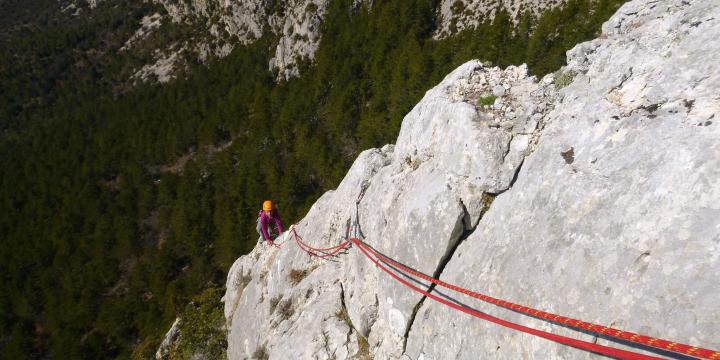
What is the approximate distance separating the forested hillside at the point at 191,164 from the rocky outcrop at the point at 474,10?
99.1 inches

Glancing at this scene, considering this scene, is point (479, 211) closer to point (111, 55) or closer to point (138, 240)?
point (138, 240)

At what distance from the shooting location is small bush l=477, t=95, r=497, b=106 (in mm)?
9492

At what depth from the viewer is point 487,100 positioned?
9.55 meters

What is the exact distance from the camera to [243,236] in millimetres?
66688

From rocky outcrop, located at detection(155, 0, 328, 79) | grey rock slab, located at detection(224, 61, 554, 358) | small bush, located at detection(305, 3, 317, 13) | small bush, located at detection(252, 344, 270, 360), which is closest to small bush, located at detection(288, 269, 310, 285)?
grey rock slab, located at detection(224, 61, 554, 358)

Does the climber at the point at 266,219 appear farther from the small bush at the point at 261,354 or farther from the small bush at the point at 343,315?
the small bush at the point at 343,315

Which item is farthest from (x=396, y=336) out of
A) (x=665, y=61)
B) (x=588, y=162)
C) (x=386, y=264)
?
(x=665, y=61)

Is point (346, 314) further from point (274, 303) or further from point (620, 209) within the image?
point (620, 209)

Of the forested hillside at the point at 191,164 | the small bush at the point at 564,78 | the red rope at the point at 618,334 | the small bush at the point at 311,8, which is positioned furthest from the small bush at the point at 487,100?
the small bush at the point at 311,8

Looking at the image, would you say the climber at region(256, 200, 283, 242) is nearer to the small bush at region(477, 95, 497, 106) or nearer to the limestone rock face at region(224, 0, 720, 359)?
the limestone rock face at region(224, 0, 720, 359)

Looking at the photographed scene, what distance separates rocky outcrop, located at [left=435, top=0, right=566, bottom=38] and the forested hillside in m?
2.52

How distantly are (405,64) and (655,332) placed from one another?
67.1 meters

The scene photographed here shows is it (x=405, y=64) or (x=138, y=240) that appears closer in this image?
(x=405, y=64)

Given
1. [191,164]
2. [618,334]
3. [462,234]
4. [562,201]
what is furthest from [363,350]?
[191,164]
